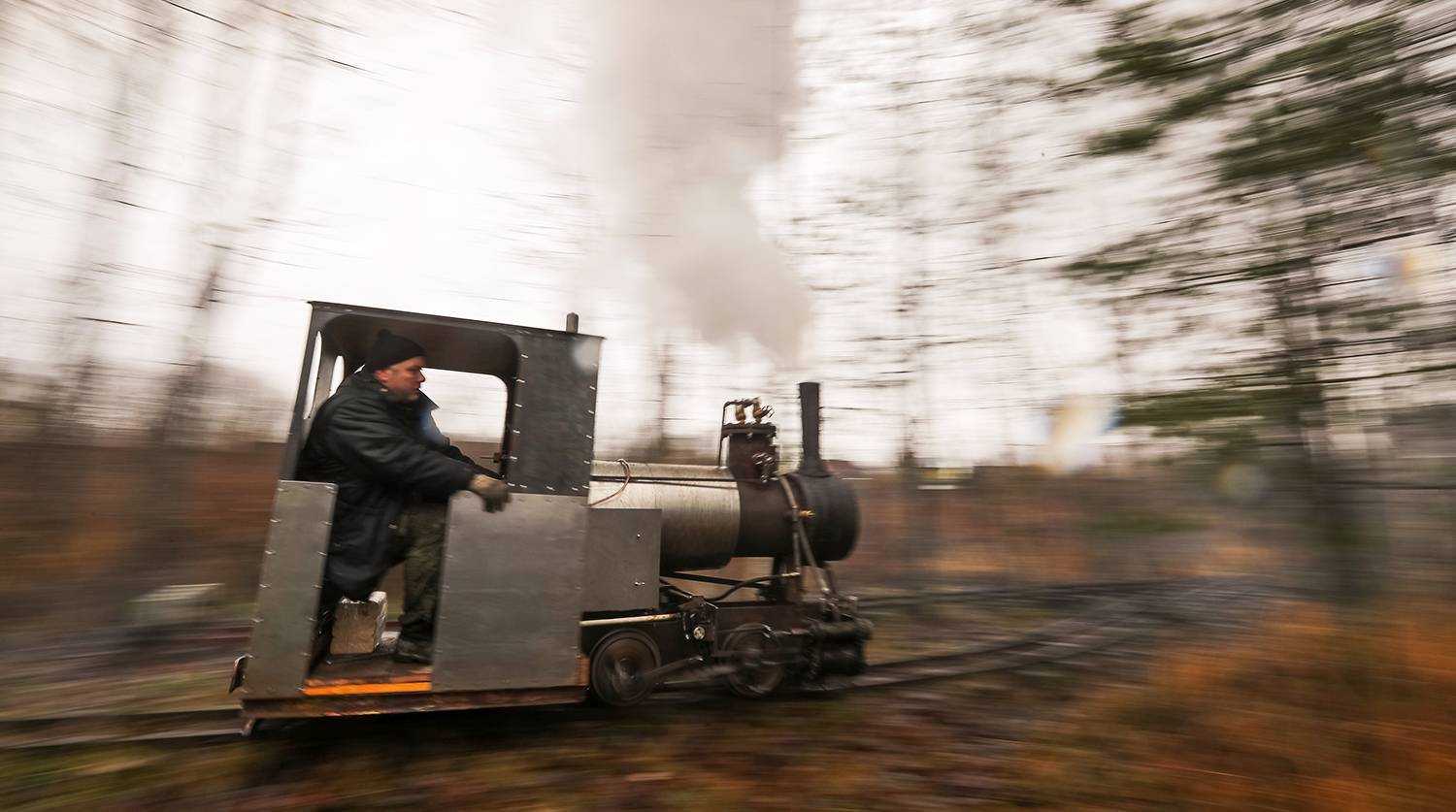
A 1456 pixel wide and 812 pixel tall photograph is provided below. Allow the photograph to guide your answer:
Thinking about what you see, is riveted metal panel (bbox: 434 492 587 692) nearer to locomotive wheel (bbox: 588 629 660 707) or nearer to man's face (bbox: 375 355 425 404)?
locomotive wheel (bbox: 588 629 660 707)

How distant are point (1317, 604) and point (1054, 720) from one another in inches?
68.5

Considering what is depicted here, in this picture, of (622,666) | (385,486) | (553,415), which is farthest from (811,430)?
(385,486)

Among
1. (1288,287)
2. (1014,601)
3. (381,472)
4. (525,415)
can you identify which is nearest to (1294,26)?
(1288,287)

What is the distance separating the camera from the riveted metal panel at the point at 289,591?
3152mm

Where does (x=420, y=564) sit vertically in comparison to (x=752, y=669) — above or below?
above

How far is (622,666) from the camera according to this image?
3.97 meters

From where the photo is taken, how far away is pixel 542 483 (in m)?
3.73

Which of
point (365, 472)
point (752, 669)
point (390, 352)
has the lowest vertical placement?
point (752, 669)

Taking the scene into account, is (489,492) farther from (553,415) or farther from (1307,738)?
(1307,738)

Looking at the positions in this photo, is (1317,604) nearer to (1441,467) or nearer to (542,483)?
(1441,467)

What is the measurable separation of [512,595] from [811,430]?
273cm

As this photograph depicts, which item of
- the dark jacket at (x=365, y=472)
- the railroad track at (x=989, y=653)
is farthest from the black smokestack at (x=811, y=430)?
the dark jacket at (x=365, y=472)

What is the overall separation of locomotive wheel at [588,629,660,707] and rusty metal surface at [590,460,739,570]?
73cm

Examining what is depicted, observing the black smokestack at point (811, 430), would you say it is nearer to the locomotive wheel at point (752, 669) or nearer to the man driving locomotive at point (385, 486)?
the locomotive wheel at point (752, 669)
